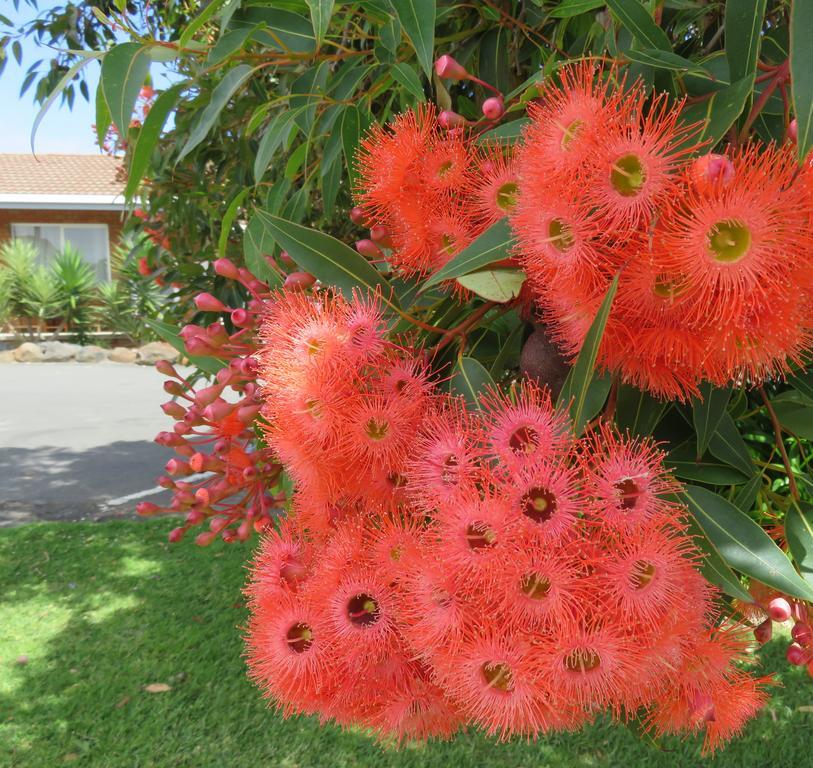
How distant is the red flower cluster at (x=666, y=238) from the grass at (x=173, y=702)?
6.53 ft

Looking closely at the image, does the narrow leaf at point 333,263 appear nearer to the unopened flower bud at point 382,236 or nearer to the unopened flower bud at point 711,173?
the unopened flower bud at point 382,236

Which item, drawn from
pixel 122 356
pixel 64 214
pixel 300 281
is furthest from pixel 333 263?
pixel 64 214

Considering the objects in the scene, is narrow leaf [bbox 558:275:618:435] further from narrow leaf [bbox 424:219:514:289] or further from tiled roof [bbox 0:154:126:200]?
tiled roof [bbox 0:154:126:200]

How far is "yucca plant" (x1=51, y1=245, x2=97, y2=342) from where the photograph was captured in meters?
19.5

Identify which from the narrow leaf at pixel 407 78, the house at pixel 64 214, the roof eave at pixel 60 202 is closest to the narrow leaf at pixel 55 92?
the narrow leaf at pixel 407 78

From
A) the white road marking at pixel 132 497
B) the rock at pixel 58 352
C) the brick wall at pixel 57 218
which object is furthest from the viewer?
the brick wall at pixel 57 218

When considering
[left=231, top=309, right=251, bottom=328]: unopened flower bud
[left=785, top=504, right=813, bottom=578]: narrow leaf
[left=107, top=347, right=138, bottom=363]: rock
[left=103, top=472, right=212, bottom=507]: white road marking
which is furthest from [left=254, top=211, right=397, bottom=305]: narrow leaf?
[left=107, top=347, right=138, bottom=363]: rock

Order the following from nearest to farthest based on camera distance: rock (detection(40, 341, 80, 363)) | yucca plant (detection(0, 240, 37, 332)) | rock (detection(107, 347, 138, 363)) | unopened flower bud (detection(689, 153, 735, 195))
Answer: unopened flower bud (detection(689, 153, 735, 195))
rock (detection(40, 341, 80, 363))
rock (detection(107, 347, 138, 363))
yucca plant (detection(0, 240, 37, 332))

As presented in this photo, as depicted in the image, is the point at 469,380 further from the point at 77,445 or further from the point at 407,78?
the point at 77,445

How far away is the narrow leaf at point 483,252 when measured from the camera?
0.73 m

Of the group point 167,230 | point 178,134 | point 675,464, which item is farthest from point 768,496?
point 167,230

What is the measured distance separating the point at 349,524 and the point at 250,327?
0.35 meters

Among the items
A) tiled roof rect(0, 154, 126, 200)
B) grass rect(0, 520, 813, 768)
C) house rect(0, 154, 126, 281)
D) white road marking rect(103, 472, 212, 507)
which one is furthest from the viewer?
tiled roof rect(0, 154, 126, 200)

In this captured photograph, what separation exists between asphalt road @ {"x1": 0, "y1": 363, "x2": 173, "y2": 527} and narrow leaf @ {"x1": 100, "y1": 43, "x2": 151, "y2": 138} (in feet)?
22.2
